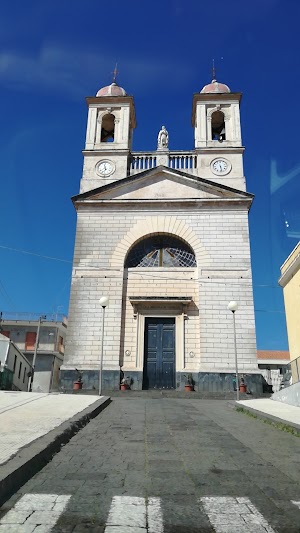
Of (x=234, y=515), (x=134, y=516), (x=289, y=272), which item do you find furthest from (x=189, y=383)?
(x=134, y=516)

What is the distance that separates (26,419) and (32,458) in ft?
8.72

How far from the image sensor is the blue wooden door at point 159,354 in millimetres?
15875

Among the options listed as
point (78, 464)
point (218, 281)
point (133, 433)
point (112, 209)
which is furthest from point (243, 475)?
point (112, 209)

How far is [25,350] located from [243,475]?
3719cm

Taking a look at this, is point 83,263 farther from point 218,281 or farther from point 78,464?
point 78,464

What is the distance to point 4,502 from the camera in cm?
290

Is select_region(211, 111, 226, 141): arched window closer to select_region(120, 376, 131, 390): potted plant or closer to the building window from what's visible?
select_region(120, 376, 131, 390): potted plant

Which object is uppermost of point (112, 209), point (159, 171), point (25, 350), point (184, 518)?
point (159, 171)

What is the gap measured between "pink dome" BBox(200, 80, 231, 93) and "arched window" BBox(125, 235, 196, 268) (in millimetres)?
9152

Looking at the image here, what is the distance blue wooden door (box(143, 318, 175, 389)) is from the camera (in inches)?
625

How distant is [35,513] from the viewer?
2.71m

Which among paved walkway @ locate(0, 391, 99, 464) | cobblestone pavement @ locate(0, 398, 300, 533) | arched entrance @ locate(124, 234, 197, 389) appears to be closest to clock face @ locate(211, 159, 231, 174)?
arched entrance @ locate(124, 234, 197, 389)

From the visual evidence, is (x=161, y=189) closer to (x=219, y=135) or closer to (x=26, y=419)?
(x=219, y=135)

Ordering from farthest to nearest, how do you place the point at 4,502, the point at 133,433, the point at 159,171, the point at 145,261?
1. the point at 159,171
2. the point at 145,261
3. the point at 133,433
4. the point at 4,502
